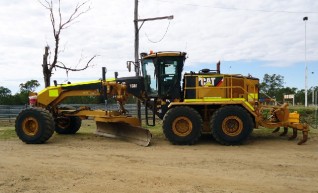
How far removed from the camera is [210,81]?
38.4 ft

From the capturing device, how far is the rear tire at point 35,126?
11.7 m

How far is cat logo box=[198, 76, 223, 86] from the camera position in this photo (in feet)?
38.3

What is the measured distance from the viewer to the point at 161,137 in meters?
13.0

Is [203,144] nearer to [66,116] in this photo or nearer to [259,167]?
[259,167]

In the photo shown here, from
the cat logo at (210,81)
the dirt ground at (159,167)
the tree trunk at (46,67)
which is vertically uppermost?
the tree trunk at (46,67)

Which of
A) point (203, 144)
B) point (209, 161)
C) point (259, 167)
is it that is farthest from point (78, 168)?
point (203, 144)

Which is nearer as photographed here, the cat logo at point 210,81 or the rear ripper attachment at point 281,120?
the rear ripper attachment at point 281,120

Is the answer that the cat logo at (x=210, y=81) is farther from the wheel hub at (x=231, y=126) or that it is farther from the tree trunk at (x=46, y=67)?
the tree trunk at (x=46, y=67)

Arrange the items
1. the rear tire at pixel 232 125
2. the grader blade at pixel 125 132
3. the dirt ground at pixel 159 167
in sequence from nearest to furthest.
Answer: the dirt ground at pixel 159 167, the rear tire at pixel 232 125, the grader blade at pixel 125 132

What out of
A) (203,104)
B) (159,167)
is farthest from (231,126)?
(159,167)

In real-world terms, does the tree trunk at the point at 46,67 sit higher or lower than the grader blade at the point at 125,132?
higher

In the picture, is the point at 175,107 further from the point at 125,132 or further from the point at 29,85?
the point at 29,85

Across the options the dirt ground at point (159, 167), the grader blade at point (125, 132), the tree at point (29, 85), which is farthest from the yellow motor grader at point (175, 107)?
the tree at point (29, 85)

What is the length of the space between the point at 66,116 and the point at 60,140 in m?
1.30
